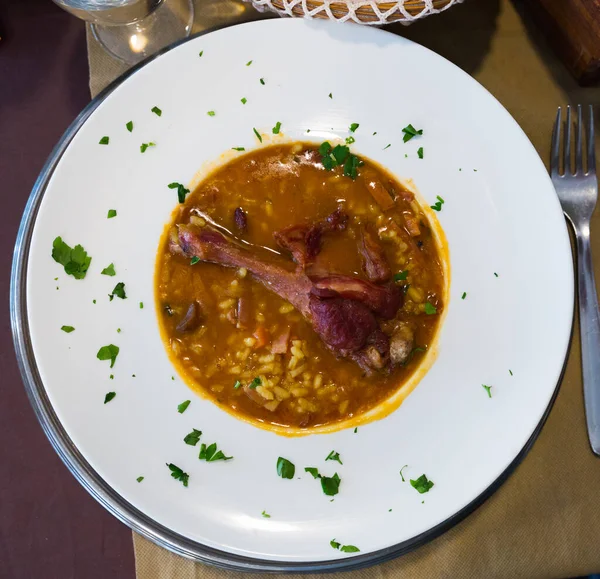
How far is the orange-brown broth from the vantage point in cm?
285

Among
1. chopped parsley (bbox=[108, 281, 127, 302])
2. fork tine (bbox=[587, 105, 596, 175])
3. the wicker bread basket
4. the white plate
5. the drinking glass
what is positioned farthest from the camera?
the drinking glass

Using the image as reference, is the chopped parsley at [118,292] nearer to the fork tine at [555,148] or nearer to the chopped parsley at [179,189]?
the chopped parsley at [179,189]

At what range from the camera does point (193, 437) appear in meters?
2.79

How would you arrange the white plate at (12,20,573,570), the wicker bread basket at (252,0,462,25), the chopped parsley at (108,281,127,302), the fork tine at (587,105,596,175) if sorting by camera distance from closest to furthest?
the wicker bread basket at (252,0,462,25) < the white plate at (12,20,573,570) < the chopped parsley at (108,281,127,302) < the fork tine at (587,105,596,175)

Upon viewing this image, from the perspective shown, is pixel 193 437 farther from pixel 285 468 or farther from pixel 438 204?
pixel 438 204

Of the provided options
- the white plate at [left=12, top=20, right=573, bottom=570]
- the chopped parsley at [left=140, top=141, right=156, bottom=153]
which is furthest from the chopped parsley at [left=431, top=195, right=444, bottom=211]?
the chopped parsley at [left=140, top=141, right=156, bottom=153]

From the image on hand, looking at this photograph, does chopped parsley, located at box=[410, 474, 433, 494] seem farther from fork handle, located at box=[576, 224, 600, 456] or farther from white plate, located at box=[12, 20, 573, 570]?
fork handle, located at box=[576, 224, 600, 456]

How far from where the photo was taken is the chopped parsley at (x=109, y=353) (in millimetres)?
2768

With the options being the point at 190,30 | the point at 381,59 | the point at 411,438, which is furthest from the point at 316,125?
the point at 411,438

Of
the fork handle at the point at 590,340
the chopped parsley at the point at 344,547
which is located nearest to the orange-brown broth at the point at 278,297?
the chopped parsley at the point at 344,547

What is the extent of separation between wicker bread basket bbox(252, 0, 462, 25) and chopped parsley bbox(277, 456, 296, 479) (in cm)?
218

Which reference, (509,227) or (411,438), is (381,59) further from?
(411,438)

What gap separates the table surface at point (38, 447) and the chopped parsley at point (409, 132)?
6.04 ft

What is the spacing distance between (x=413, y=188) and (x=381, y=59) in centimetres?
67
